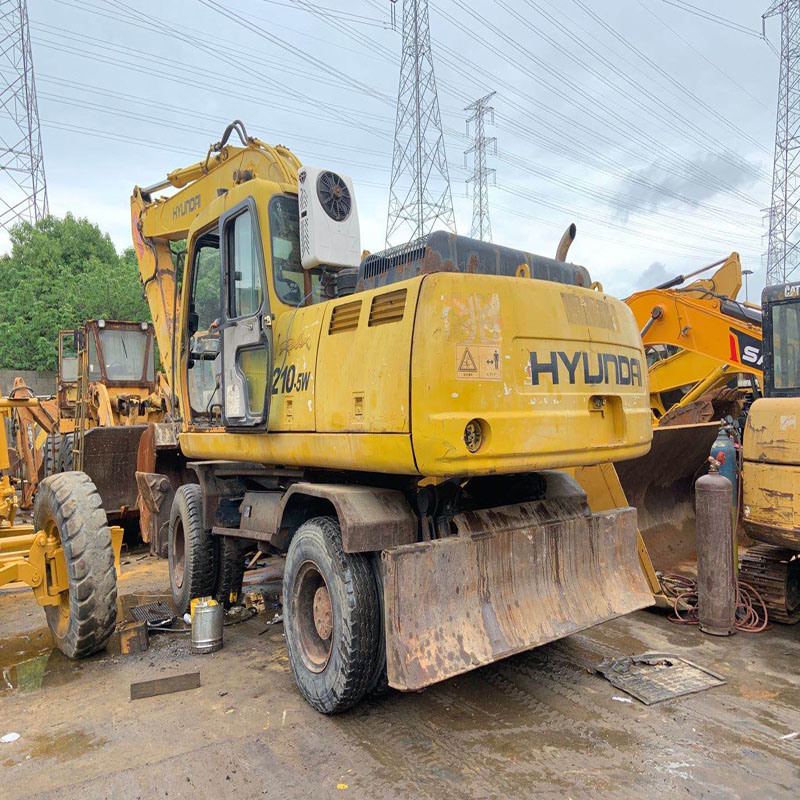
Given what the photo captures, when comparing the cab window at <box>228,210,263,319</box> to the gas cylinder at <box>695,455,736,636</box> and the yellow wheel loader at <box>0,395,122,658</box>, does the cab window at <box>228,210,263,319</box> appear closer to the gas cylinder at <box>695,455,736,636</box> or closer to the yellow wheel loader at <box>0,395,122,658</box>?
the yellow wheel loader at <box>0,395,122,658</box>

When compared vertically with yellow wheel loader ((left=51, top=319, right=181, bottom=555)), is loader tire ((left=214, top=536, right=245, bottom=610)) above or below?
below

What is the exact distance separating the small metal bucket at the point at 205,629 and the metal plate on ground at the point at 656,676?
8.50ft

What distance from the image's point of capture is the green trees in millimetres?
23219

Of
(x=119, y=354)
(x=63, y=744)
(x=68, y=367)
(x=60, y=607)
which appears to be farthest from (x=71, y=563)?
(x=68, y=367)

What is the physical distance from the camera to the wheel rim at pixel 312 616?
12.2ft

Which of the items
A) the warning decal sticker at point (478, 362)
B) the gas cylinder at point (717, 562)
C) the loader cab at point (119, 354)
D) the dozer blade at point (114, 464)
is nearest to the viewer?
the warning decal sticker at point (478, 362)

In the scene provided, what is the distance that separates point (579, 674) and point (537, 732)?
32.3 inches

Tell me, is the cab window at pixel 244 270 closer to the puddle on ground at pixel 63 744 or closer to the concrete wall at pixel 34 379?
the puddle on ground at pixel 63 744

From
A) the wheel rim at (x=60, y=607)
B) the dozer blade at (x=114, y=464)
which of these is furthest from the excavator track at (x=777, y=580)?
the dozer blade at (x=114, y=464)

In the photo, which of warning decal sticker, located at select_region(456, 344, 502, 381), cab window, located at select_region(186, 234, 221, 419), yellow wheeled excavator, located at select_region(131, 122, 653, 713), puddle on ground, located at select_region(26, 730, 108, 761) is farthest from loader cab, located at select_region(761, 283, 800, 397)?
puddle on ground, located at select_region(26, 730, 108, 761)

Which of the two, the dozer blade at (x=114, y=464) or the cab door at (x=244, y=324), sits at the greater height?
the cab door at (x=244, y=324)

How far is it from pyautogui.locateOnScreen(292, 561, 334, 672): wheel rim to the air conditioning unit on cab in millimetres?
1868

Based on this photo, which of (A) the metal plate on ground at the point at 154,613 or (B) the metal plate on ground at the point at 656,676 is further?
(A) the metal plate on ground at the point at 154,613

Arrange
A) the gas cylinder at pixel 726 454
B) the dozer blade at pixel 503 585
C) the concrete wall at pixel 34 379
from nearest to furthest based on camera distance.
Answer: the dozer blade at pixel 503 585 < the gas cylinder at pixel 726 454 < the concrete wall at pixel 34 379
